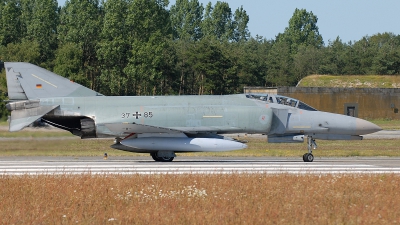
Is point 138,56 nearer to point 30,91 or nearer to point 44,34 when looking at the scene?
point 44,34

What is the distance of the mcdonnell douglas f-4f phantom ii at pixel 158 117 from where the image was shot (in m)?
20.8

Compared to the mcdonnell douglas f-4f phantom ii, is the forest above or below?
above

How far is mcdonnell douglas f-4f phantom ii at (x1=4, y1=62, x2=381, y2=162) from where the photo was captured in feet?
68.3

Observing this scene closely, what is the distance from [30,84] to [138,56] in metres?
40.1

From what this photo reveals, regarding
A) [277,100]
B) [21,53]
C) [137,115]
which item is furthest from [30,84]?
[21,53]

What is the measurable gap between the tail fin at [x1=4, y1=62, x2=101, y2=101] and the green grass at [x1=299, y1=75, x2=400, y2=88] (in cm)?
4909

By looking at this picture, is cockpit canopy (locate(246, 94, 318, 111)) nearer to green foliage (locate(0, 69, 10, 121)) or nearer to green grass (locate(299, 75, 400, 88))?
green foliage (locate(0, 69, 10, 121))

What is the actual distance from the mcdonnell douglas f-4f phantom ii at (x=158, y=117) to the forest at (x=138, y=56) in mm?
25168

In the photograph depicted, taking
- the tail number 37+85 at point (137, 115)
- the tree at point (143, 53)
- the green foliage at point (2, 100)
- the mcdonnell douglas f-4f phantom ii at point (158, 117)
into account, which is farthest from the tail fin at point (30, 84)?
the tree at point (143, 53)

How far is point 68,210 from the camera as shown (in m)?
10.6

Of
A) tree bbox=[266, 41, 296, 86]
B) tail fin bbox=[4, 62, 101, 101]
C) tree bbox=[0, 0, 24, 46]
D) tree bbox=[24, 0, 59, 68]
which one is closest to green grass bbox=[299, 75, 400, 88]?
tree bbox=[266, 41, 296, 86]

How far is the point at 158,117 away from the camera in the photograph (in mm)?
21172

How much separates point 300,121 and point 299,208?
37.4 ft

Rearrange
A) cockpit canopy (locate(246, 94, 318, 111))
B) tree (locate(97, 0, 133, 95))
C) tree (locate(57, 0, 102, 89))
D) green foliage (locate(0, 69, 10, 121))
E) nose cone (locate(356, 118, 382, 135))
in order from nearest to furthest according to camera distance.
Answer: nose cone (locate(356, 118, 382, 135))
cockpit canopy (locate(246, 94, 318, 111))
green foliage (locate(0, 69, 10, 121))
tree (locate(97, 0, 133, 95))
tree (locate(57, 0, 102, 89))
